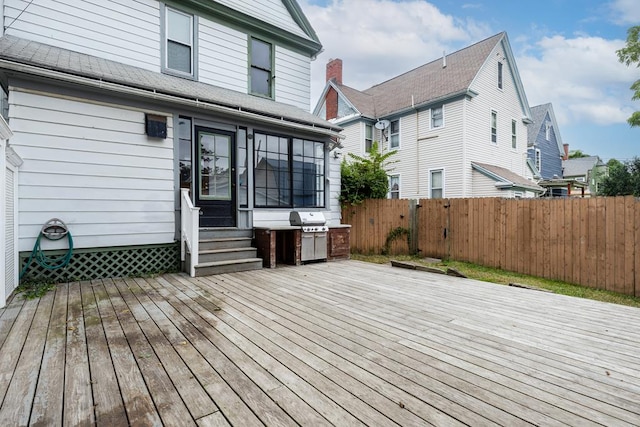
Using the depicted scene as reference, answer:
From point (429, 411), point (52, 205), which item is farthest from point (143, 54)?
point (429, 411)

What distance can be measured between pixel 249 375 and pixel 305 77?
8.17 m

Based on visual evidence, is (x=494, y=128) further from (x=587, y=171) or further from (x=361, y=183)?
(x=587, y=171)

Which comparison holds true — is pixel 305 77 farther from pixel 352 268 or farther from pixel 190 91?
pixel 352 268

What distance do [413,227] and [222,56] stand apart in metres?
6.36

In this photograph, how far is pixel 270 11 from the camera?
7.77 m

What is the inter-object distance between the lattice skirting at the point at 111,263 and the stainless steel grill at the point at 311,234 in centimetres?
236

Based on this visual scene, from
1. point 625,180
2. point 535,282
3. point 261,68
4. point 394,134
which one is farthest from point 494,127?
point 261,68

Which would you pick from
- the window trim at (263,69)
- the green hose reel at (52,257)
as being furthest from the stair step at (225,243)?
the window trim at (263,69)

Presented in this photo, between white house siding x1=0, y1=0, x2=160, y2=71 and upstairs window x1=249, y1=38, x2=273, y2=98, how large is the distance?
2.17 metres

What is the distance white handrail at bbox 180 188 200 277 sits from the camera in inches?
198

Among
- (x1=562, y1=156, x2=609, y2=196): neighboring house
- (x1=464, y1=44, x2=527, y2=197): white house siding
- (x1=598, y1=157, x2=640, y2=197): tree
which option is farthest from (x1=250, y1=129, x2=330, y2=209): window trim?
(x1=562, y1=156, x2=609, y2=196): neighboring house

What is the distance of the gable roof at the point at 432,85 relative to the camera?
12078 millimetres

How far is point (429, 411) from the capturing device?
5.37 feet

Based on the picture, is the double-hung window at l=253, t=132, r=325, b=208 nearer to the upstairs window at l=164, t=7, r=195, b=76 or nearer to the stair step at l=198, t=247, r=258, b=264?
the stair step at l=198, t=247, r=258, b=264
